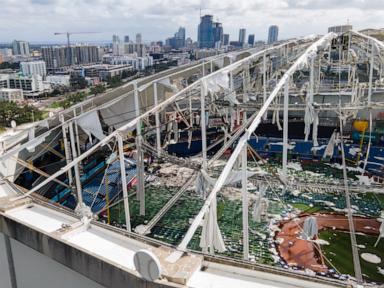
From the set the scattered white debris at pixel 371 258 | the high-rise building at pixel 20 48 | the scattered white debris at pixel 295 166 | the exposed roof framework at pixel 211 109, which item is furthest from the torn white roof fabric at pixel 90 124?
the high-rise building at pixel 20 48

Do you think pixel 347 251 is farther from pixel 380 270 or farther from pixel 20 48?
pixel 20 48

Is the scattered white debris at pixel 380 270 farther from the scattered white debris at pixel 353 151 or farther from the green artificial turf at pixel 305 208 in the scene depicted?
the scattered white debris at pixel 353 151

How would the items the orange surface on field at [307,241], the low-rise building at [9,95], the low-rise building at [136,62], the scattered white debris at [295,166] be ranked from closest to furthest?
1. the orange surface on field at [307,241]
2. the scattered white debris at [295,166]
3. the low-rise building at [9,95]
4. the low-rise building at [136,62]

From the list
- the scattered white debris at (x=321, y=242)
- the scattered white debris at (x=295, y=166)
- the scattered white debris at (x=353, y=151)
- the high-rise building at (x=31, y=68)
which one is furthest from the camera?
the high-rise building at (x=31, y=68)

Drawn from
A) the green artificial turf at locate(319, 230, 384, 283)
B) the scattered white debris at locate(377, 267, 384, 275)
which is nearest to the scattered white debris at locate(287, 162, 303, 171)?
the green artificial turf at locate(319, 230, 384, 283)

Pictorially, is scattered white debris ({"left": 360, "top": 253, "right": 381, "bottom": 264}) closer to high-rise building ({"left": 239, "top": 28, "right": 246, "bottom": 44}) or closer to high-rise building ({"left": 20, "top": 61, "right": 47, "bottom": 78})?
high-rise building ({"left": 20, "top": 61, "right": 47, "bottom": 78})

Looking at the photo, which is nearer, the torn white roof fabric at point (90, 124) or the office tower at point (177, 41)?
the torn white roof fabric at point (90, 124)

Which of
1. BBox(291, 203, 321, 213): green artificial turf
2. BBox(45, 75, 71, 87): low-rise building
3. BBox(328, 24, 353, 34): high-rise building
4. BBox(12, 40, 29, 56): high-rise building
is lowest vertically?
BBox(291, 203, 321, 213): green artificial turf
